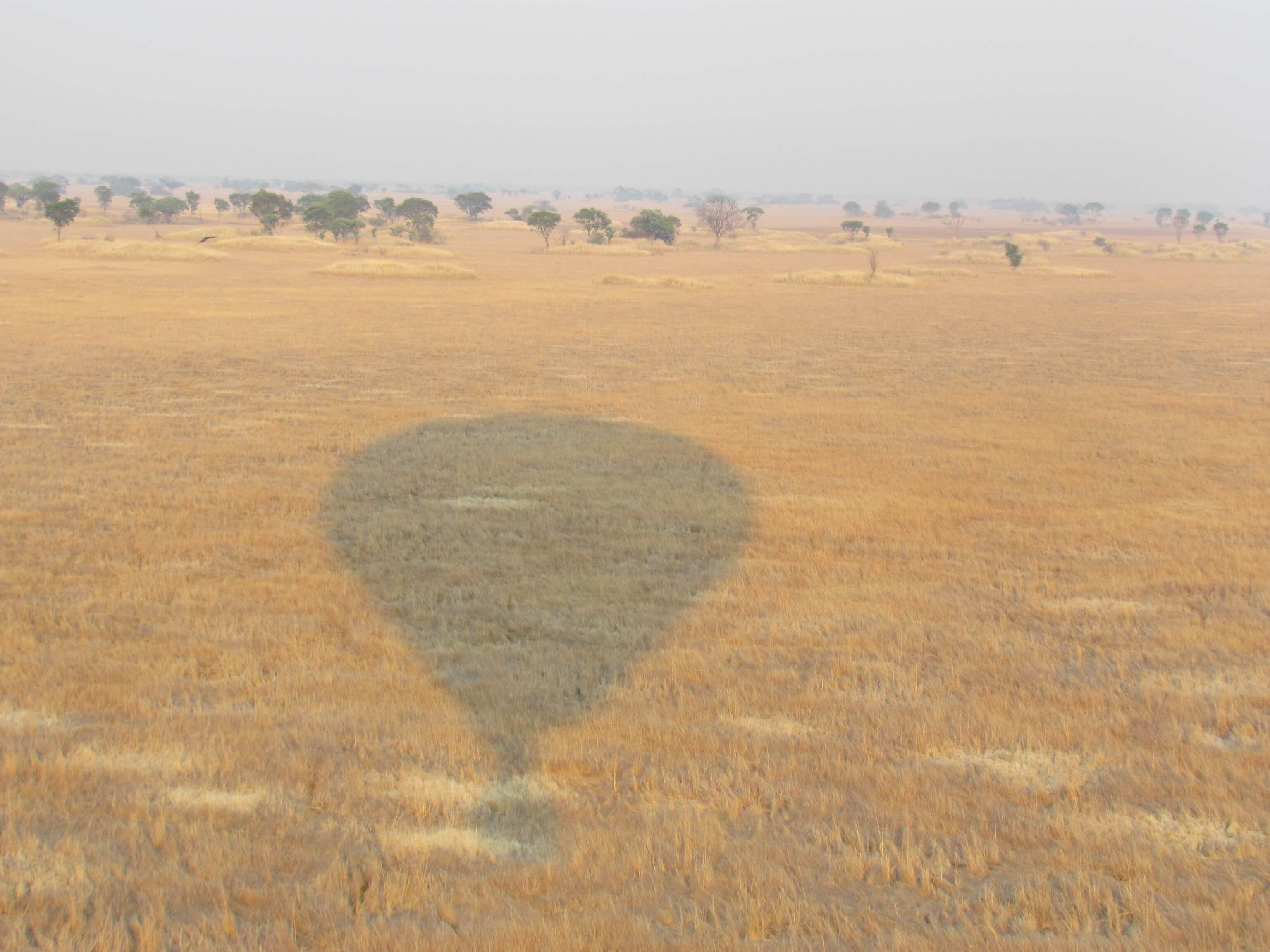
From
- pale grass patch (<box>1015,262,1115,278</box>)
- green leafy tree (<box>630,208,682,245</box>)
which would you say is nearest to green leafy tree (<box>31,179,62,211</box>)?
green leafy tree (<box>630,208,682,245</box>)

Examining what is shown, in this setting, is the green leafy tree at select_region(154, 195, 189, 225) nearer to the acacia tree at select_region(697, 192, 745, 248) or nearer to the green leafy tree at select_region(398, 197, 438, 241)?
the green leafy tree at select_region(398, 197, 438, 241)

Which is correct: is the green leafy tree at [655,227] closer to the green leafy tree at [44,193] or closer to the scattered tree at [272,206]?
the scattered tree at [272,206]

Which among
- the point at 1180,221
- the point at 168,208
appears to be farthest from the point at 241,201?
the point at 1180,221

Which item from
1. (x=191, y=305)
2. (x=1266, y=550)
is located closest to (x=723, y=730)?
(x=1266, y=550)

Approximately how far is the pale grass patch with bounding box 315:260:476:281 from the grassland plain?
32.8 metres

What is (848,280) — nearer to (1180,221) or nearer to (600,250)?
(600,250)

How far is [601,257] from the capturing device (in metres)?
74.8

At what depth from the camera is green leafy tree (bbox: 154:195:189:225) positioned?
10538cm

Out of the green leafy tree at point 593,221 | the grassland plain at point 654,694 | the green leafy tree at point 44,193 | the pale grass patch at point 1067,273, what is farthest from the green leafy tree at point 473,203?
the grassland plain at point 654,694

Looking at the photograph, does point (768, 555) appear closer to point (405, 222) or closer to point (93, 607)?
point (93, 607)

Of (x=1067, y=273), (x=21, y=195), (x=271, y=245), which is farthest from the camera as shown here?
(x=21, y=195)

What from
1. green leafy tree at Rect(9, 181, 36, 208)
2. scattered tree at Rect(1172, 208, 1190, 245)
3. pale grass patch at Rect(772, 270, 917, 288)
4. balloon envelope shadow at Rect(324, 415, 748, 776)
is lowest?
scattered tree at Rect(1172, 208, 1190, 245)

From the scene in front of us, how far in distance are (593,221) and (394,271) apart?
46090 mm

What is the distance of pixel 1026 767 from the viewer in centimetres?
527
